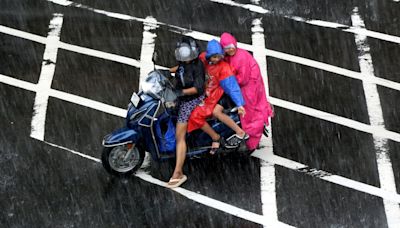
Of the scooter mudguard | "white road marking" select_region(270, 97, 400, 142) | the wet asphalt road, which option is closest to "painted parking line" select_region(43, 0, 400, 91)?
the wet asphalt road

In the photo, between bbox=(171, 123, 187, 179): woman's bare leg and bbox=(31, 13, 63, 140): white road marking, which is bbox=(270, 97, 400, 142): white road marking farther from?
bbox=(31, 13, 63, 140): white road marking

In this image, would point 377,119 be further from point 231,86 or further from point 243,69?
point 231,86

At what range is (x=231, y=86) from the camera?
27.9ft

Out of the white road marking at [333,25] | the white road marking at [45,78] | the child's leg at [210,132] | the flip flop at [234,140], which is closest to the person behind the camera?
the child's leg at [210,132]

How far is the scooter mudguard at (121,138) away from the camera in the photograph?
8.66 m

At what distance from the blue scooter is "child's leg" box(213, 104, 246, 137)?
11 centimetres

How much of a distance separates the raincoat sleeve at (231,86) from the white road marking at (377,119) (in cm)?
215

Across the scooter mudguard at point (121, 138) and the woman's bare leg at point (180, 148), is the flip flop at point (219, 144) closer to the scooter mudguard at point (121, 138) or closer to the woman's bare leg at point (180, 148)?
the woman's bare leg at point (180, 148)

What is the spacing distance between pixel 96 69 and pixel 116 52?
523 mm

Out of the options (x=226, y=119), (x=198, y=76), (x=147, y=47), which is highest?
(x=147, y=47)

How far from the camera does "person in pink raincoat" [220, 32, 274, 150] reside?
8625 mm

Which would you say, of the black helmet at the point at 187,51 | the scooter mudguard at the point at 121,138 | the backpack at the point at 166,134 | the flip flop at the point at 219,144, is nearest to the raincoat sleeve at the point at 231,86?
the black helmet at the point at 187,51

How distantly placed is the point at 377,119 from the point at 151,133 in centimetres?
335

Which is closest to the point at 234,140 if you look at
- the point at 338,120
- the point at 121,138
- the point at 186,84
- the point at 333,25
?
the point at 186,84
